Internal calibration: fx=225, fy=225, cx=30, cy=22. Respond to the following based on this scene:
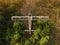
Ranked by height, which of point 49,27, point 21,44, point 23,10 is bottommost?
point 21,44

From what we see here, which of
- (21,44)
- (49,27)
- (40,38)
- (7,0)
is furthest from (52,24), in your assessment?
(7,0)

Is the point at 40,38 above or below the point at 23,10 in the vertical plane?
below

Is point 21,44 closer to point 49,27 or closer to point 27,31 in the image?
point 27,31

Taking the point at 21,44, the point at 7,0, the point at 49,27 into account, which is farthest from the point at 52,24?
the point at 7,0

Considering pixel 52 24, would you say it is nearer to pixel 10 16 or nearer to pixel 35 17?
pixel 35 17

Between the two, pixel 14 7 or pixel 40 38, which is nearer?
pixel 40 38

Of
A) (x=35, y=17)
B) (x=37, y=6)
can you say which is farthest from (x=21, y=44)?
(x=37, y=6)

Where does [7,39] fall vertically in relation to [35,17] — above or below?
below

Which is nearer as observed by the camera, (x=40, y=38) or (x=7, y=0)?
(x=40, y=38)
